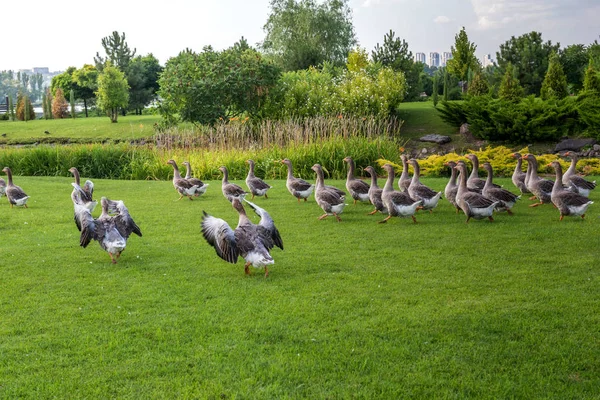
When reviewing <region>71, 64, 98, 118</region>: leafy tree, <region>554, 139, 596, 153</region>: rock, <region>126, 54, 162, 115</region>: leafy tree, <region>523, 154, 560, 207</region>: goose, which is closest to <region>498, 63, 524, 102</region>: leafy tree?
<region>554, 139, 596, 153</region>: rock

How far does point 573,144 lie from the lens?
23.3 meters

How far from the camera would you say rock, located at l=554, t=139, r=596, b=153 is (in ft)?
76.0

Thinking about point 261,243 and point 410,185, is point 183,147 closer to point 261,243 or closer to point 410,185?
point 410,185

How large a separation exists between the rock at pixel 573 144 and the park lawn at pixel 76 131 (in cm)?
2263

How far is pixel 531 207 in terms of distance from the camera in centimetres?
1247

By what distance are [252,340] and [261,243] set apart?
199cm

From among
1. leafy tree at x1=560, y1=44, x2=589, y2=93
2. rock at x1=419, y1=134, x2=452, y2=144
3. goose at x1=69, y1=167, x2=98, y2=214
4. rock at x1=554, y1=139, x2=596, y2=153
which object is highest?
leafy tree at x1=560, y1=44, x2=589, y2=93

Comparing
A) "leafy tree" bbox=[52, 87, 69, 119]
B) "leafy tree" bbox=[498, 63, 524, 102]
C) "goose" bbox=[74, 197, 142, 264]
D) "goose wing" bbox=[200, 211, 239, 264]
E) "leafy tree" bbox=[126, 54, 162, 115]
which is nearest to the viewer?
"goose wing" bbox=[200, 211, 239, 264]

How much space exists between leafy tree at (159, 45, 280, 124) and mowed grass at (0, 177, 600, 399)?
1620cm

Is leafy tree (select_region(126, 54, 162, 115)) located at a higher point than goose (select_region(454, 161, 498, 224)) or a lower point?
higher

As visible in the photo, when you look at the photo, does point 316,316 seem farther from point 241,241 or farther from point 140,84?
point 140,84

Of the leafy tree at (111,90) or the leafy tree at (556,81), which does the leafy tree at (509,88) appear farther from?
the leafy tree at (111,90)

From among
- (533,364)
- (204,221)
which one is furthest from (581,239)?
(204,221)

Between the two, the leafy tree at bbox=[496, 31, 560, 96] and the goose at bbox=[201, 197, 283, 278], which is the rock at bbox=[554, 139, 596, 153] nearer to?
the leafy tree at bbox=[496, 31, 560, 96]
